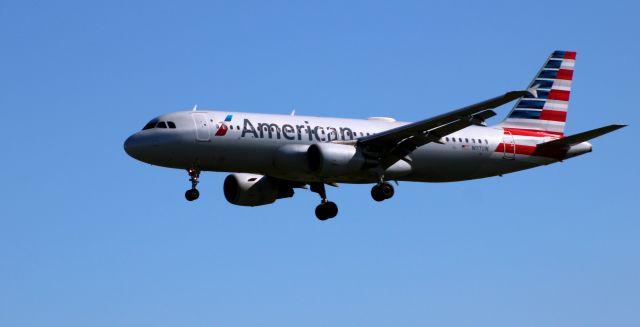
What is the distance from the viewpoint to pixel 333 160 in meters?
52.9

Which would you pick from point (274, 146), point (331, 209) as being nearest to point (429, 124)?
point (274, 146)

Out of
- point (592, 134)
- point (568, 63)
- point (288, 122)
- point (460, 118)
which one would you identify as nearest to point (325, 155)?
point (288, 122)

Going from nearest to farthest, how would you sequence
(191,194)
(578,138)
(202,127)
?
(202,127) < (191,194) < (578,138)

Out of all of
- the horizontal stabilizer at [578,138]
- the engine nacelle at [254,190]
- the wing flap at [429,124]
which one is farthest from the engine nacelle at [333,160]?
the horizontal stabilizer at [578,138]

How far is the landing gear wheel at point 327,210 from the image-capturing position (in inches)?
2298

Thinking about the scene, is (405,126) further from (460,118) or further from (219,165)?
(219,165)

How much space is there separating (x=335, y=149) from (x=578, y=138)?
11.7 m

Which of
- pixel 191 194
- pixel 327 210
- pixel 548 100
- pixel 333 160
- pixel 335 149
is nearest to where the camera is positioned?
pixel 191 194

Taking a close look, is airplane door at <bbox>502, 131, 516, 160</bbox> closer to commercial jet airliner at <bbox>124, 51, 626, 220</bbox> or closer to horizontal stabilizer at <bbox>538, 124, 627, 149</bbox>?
commercial jet airliner at <bbox>124, 51, 626, 220</bbox>

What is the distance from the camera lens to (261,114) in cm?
5409

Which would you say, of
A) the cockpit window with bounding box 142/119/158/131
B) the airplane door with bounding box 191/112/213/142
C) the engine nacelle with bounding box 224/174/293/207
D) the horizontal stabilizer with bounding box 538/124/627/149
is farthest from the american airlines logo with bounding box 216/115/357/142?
the horizontal stabilizer with bounding box 538/124/627/149

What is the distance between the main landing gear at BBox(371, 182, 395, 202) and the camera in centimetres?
5444

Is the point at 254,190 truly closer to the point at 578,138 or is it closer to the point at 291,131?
the point at 291,131

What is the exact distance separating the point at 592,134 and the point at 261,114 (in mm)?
14443
